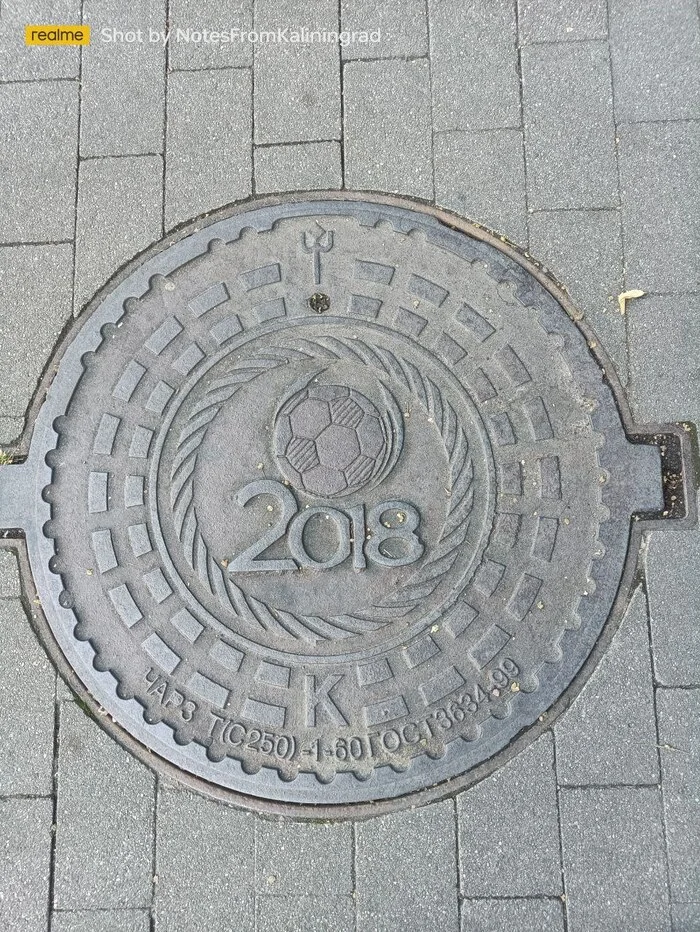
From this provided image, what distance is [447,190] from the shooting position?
3074 mm

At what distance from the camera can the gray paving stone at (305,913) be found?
272cm

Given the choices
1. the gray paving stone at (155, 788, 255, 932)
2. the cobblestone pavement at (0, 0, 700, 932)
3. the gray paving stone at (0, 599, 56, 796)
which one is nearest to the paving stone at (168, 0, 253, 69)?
the cobblestone pavement at (0, 0, 700, 932)

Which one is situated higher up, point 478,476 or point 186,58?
point 186,58

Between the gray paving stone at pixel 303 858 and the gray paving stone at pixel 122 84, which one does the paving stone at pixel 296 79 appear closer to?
the gray paving stone at pixel 122 84

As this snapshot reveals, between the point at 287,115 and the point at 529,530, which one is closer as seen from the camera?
the point at 529,530

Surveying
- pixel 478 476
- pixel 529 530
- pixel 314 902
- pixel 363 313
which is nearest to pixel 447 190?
pixel 363 313

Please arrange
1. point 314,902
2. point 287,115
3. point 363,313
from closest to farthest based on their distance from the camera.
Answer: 1. point 314,902
2. point 363,313
3. point 287,115

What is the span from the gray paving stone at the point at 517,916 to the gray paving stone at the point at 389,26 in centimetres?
341

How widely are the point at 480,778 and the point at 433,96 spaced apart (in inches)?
109

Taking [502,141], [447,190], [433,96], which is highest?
[433,96]

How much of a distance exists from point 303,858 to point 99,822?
0.79m

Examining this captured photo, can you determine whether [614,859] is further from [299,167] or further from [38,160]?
[38,160]

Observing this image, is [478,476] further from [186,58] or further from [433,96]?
[186,58]

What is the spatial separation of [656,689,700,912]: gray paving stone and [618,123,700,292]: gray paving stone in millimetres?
1640
